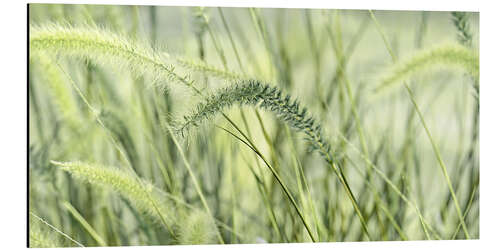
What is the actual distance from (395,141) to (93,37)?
1.13 metres

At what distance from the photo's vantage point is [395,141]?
2424 mm

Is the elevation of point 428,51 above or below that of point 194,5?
below

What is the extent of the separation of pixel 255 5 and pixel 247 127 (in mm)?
443

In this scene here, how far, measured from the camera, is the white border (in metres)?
2.16

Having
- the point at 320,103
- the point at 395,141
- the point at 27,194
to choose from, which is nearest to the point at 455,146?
the point at 395,141

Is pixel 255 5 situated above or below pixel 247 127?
above

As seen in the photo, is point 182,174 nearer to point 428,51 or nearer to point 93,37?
point 93,37

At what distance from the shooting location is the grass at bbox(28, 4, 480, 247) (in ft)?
7.25

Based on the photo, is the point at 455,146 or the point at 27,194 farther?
the point at 455,146

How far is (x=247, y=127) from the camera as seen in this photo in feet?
7.55

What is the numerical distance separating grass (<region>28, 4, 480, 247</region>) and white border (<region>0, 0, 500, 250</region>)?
0.10ft

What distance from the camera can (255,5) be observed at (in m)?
2.37

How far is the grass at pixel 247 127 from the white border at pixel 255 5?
30 millimetres

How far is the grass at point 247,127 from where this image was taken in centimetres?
221
